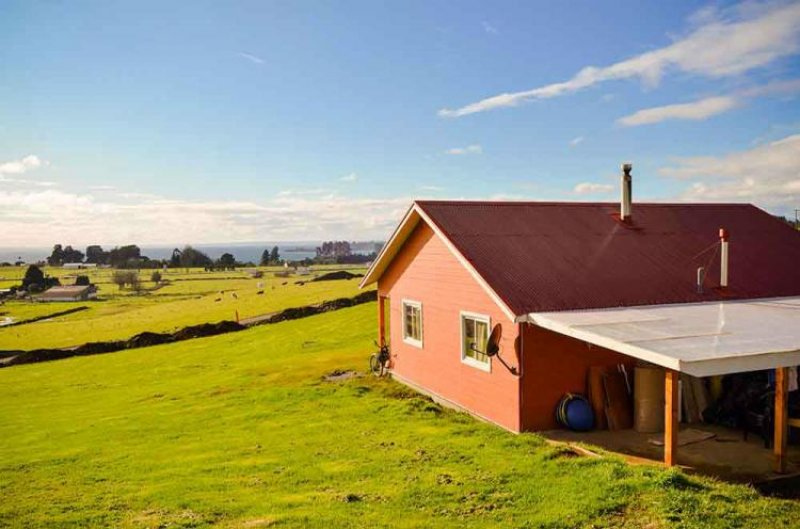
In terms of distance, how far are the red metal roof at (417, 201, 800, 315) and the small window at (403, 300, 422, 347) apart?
3692mm

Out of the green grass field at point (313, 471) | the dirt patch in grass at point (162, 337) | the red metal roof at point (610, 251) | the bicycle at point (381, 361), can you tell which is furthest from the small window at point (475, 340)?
the dirt patch in grass at point (162, 337)

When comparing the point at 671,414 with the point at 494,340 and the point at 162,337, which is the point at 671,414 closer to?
the point at 494,340

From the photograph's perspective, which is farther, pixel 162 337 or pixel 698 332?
pixel 162 337

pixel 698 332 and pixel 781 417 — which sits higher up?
pixel 698 332

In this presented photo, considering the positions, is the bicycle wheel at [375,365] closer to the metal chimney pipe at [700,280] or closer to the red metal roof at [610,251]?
the red metal roof at [610,251]

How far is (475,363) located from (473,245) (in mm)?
3156

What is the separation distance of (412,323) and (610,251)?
6861 millimetres

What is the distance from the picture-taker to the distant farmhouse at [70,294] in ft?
359

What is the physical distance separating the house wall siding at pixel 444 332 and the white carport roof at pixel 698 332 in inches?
79.4

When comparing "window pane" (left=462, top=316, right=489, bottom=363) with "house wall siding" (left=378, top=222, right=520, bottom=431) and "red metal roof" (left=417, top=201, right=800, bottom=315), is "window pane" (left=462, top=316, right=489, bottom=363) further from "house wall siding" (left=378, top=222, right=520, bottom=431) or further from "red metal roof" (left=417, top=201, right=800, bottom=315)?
"red metal roof" (left=417, top=201, right=800, bottom=315)

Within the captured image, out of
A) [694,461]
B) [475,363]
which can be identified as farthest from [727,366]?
[475,363]

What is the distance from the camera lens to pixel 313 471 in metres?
12.2

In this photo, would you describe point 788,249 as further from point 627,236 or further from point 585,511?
point 585,511

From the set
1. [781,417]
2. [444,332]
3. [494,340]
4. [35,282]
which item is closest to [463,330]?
[444,332]
